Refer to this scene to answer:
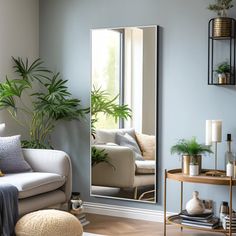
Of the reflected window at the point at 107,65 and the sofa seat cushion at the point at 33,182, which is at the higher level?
the reflected window at the point at 107,65

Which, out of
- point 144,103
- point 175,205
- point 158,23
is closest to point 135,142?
point 144,103

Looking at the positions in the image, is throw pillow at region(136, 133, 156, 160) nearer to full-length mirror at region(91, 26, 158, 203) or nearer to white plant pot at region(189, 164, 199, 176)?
full-length mirror at region(91, 26, 158, 203)

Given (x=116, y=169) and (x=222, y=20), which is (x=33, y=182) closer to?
(x=116, y=169)

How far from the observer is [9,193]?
3998 mm

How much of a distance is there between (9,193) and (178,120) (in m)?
1.73

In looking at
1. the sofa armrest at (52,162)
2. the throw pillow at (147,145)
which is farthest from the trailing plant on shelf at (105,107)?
the sofa armrest at (52,162)

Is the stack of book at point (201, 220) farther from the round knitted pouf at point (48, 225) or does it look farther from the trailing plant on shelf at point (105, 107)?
the trailing plant on shelf at point (105, 107)

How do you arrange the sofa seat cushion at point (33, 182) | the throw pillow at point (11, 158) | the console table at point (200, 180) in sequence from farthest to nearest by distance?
the throw pillow at point (11, 158), the sofa seat cushion at point (33, 182), the console table at point (200, 180)

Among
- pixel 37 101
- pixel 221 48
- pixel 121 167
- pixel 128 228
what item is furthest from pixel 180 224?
pixel 37 101

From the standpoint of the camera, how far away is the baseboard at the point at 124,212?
4.89 meters

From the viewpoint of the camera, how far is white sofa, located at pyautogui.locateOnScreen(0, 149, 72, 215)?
13.9 feet

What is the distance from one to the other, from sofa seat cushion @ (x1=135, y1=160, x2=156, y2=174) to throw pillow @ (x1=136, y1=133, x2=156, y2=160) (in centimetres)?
5

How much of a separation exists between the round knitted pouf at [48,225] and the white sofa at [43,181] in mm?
432

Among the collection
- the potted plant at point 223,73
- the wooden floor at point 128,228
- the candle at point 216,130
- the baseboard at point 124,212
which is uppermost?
the potted plant at point 223,73
